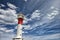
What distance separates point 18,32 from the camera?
129875mm

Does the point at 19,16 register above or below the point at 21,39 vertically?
above

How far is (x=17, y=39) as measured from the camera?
128875mm

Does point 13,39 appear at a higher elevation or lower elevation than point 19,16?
lower

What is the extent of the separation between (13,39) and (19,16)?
876 cm

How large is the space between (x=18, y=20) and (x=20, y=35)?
552cm

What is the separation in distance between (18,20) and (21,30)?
150 inches

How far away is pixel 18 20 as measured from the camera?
132 meters

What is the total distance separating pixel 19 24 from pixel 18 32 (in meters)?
2.90

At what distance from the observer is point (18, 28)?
428 ft

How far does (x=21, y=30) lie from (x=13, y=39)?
4.42 m

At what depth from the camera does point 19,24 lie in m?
131

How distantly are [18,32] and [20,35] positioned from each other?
1.26m

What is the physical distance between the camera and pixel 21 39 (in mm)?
129125

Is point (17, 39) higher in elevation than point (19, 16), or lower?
lower
